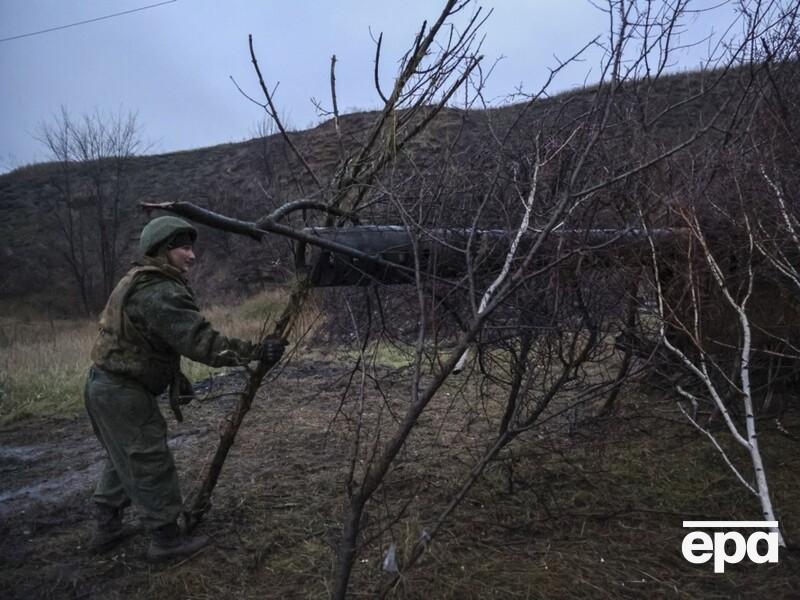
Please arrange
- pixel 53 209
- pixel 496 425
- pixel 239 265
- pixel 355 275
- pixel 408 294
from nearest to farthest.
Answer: pixel 355 275, pixel 408 294, pixel 496 425, pixel 239 265, pixel 53 209

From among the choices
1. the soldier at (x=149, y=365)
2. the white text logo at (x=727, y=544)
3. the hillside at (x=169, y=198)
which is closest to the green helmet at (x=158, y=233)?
the soldier at (x=149, y=365)

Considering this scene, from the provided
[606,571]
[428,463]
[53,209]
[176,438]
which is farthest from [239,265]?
[606,571]

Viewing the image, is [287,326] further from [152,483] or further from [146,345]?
[152,483]

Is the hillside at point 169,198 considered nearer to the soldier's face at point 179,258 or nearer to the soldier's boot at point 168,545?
the soldier's face at point 179,258

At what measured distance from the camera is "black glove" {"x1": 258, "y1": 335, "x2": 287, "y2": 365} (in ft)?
10.6

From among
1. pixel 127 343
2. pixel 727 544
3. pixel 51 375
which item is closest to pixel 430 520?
pixel 727 544

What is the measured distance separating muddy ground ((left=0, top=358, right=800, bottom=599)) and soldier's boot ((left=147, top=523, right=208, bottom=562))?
5cm

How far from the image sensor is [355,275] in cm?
Answer: 365

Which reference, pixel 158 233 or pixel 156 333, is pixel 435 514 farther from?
pixel 158 233

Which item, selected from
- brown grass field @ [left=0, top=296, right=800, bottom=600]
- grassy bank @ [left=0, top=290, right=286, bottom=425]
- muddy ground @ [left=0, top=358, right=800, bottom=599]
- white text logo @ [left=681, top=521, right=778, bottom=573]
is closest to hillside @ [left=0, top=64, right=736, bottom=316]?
grassy bank @ [left=0, top=290, right=286, bottom=425]

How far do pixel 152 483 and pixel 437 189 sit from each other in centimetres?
206

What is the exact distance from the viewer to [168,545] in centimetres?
341

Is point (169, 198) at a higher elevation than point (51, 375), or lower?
higher

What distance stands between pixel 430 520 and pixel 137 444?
1.61 metres
